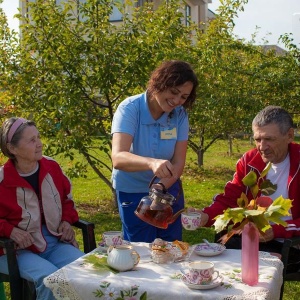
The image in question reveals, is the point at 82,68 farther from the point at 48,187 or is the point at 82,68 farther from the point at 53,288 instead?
the point at 53,288

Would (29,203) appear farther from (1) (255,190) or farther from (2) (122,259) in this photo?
→ (1) (255,190)

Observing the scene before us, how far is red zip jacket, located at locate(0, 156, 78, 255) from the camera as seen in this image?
3238 millimetres

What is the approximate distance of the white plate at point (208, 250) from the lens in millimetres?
2649

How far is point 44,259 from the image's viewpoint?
3.16m

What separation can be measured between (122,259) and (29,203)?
1.10 m

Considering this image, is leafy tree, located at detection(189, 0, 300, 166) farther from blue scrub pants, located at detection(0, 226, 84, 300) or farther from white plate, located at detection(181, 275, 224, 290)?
white plate, located at detection(181, 275, 224, 290)

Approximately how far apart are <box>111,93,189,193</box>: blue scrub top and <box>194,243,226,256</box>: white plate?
73cm

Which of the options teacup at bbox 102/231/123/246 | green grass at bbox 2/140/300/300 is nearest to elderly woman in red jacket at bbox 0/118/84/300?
teacup at bbox 102/231/123/246

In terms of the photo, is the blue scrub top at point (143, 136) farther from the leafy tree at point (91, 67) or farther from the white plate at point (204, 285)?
the leafy tree at point (91, 67)

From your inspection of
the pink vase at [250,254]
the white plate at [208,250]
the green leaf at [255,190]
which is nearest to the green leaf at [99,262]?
the white plate at [208,250]

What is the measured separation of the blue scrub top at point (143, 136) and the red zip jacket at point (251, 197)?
43 centimetres

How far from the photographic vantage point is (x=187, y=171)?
11258mm

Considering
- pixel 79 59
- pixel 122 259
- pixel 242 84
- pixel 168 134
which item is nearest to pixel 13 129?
pixel 168 134

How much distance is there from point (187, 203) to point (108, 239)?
519 cm
